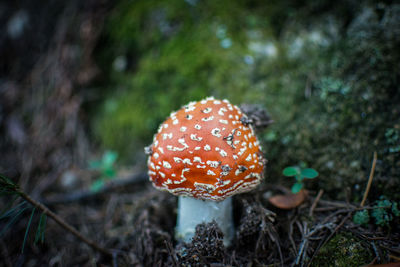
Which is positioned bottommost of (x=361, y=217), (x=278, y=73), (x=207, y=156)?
(x=361, y=217)

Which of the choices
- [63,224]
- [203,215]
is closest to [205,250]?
[203,215]

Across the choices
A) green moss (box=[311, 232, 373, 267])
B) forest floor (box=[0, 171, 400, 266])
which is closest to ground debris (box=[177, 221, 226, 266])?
forest floor (box=[0, 171, 400, 266])

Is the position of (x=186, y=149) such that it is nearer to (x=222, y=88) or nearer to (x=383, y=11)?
(x=222, y=88)

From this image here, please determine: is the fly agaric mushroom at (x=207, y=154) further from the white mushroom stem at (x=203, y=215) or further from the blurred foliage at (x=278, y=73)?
the blurred foliage at (x=278, y=73)

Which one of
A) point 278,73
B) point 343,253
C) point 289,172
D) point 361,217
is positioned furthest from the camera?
point 278,73

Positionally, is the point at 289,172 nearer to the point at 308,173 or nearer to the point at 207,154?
the point at 308,173

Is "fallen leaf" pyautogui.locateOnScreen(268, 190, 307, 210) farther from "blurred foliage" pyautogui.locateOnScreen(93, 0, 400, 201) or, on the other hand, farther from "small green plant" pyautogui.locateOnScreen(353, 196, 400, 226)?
"small green plant" pyautogui.locateOnScreen(353, 196, 400, 226)

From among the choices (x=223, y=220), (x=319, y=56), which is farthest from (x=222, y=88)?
(x=223, y=220)
